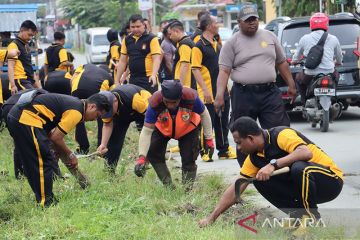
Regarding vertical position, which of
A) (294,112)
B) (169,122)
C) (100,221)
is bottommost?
(294,112)

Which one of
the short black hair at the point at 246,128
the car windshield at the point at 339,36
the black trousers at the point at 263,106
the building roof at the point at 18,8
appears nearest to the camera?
the short black hair at the point at 246,128

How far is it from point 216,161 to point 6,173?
2738mm

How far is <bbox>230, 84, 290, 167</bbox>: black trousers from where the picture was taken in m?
8.21

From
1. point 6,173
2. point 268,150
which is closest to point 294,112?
point 6,173

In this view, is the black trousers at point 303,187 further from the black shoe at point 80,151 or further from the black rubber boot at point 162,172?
the black shoe at point 80,151

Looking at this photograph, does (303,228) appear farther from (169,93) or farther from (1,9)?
(1,9)

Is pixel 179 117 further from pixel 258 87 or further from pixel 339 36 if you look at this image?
pixel 339 36

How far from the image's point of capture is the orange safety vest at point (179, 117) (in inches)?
309

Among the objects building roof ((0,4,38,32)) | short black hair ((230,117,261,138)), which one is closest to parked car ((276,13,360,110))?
short black hair ((230,117,261,138))

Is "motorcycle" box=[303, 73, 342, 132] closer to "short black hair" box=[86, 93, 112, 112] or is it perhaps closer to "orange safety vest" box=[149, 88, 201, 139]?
"orange safety vest" box=[149, 88, 201, 139]

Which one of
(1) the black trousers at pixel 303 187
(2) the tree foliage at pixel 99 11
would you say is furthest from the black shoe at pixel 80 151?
(2) the tree foliage at pixel 99 11

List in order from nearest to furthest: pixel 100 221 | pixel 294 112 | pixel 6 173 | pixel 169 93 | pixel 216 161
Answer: pixel 100 221, pixel 169 93, pixel 6 173, pixel 216 161, pixel 294 112

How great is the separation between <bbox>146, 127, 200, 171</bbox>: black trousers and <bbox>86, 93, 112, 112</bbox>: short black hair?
655mm

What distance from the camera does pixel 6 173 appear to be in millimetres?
10078
